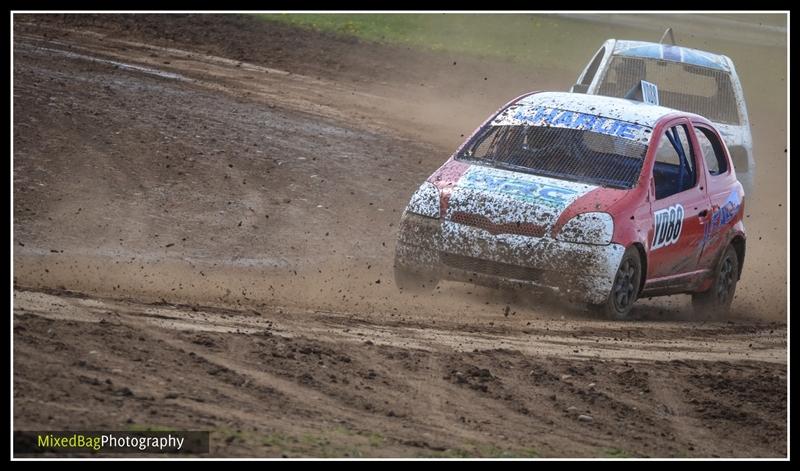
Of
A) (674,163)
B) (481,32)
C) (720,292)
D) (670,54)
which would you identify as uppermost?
(670,54)

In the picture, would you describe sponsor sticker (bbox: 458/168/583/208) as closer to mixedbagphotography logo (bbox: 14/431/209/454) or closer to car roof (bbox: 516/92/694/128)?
car roof (bbox: 516/92/694/128)

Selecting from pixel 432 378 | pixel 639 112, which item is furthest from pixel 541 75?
pixel 432 378

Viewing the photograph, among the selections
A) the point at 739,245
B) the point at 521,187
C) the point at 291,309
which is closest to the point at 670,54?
the point at 739,245

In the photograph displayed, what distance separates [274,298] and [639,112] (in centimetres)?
334

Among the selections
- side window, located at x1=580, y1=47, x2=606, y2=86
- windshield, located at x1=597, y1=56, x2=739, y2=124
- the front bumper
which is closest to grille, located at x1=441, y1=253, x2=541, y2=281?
the front bumper

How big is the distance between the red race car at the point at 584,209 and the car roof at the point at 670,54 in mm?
3651

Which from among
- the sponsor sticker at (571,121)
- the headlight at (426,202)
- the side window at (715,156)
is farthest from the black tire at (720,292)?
the headlight at (426,202)

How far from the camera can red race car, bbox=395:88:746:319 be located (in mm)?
9508

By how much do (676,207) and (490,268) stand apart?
1732mm

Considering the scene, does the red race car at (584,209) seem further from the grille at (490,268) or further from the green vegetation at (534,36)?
the green vegetation at (534,36)

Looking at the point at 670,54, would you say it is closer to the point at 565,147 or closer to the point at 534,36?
the point at 565,147

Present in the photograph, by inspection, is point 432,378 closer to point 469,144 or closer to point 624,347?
point 624,347

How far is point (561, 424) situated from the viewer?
7039 mm

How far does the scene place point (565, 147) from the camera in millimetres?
10391
